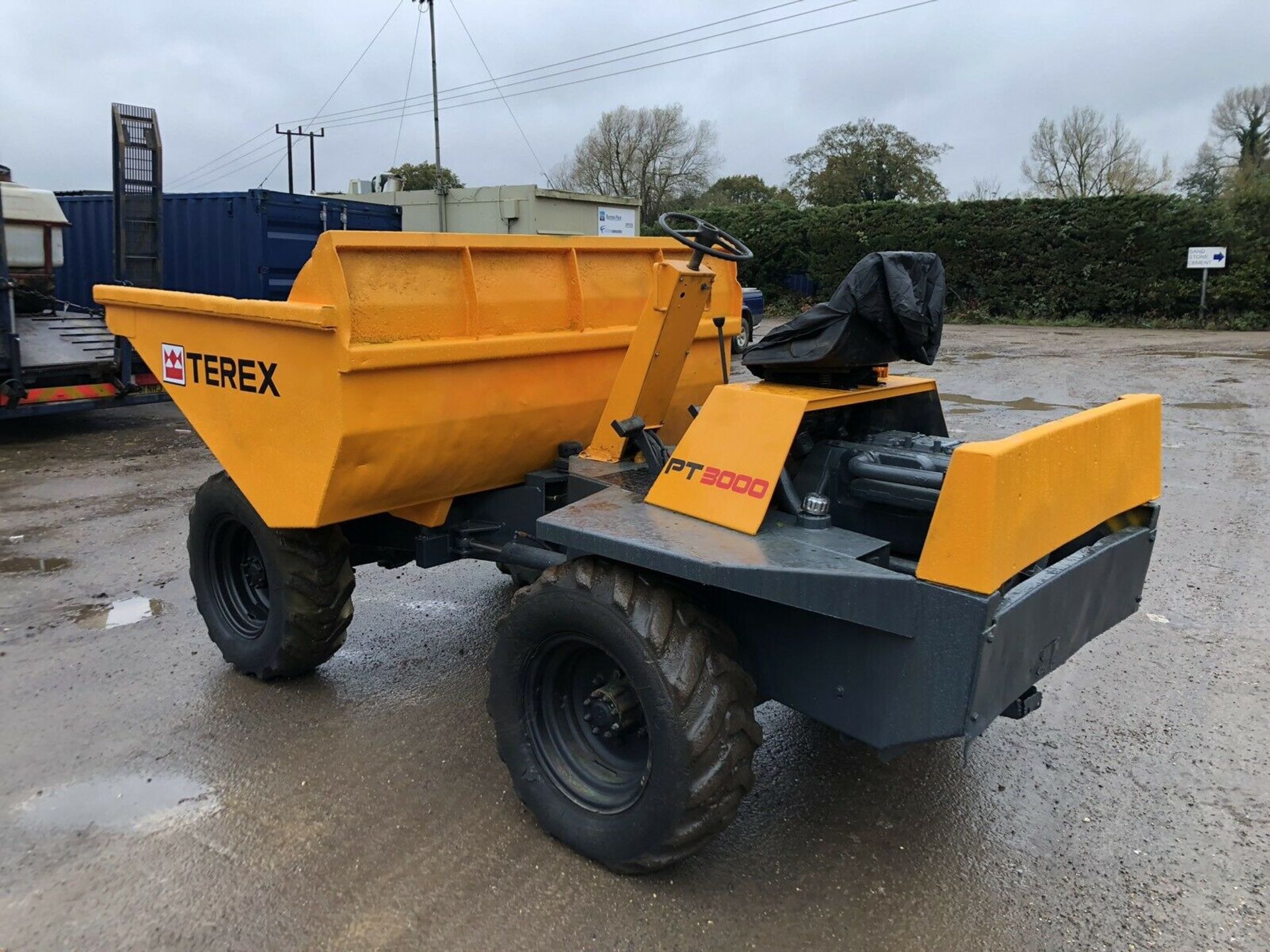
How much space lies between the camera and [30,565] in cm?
609

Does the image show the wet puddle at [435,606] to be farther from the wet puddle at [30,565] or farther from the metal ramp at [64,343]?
the metal ramp at [64,343]

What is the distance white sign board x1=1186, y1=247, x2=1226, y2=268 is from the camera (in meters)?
21.2

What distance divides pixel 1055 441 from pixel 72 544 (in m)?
6.19

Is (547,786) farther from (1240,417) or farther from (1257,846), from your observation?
(1240,417)

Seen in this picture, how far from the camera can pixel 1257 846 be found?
3143 millimetres

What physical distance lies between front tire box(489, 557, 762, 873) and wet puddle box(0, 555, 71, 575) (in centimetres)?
413

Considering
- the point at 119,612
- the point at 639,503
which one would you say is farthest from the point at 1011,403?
the point at 119,612

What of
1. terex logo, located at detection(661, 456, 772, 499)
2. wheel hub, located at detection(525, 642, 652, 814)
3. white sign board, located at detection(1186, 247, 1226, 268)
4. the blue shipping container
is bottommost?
wheel hub, located at detection(525, 642, 652, 814)

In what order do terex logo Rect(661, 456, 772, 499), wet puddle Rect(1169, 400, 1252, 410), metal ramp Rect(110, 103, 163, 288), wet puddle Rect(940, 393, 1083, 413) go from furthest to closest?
wet puddle Rect(940, 393, 1083, 413), wet puddle Rect(1169, 400, 1252, 410), metal ramp Rect(110, 103, 163, 288), terex logo Rect(661, 456, 772, 499)

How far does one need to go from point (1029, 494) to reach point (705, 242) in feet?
5.27

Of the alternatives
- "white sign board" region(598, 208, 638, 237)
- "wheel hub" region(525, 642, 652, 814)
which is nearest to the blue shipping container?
"white sign board" region(598, 208, 638, 237)

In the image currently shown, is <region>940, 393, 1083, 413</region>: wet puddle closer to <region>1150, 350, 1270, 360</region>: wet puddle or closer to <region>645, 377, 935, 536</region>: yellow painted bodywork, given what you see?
<region>1150, 350, 1270, 360</region>: wet puddle

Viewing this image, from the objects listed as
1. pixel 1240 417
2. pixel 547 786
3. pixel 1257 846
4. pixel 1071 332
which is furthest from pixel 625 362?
pixel 1071 332

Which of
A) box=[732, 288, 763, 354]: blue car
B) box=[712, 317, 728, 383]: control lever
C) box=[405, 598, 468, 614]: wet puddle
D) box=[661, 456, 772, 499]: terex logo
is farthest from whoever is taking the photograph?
box=[732, 288, 763, 354]: blue car
